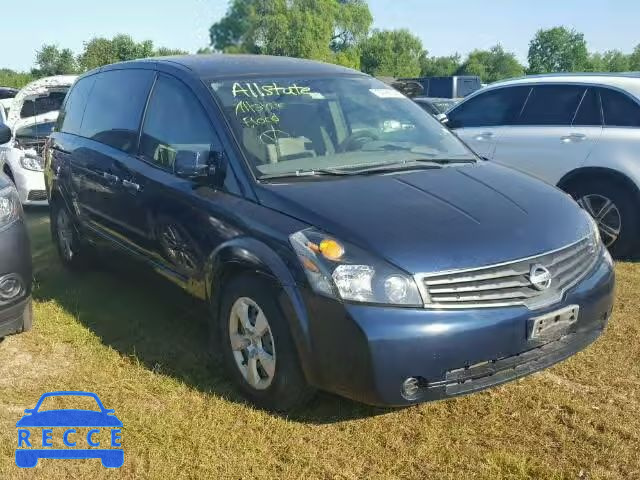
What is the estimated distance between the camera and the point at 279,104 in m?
3.88

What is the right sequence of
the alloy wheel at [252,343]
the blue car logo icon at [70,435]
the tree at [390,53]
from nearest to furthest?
1. the blue car logo icon at [70,435]
2. the alloy wheel at [252,343]
3. the tree at [390,53]

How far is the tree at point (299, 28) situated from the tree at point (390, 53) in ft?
6.48

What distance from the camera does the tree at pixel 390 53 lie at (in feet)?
289

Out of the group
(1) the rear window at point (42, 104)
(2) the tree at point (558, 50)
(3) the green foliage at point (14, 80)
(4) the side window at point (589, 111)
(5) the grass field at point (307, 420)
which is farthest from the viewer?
(2) the tree at point (558, 50)

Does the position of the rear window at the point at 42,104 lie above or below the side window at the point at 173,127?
below

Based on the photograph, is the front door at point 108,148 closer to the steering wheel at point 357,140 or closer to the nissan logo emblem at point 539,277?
the steering wheel at point 357,140

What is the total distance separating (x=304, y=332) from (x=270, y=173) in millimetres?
965

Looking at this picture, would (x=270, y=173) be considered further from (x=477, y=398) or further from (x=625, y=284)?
(x=625, y=284)

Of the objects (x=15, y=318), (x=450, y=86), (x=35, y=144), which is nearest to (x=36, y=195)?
(x=35, y=144)

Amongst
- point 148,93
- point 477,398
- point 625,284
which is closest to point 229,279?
point 477,398

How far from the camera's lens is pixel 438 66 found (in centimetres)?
10062

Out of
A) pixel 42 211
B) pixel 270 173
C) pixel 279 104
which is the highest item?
pixel 279 104

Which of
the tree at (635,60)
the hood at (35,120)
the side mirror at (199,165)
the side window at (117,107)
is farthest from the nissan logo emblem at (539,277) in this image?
the tree at (635,60)

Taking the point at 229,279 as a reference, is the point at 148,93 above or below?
above
